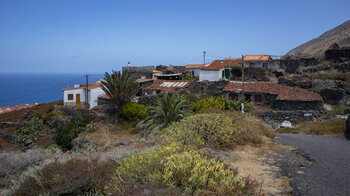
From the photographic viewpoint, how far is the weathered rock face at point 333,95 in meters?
23.4

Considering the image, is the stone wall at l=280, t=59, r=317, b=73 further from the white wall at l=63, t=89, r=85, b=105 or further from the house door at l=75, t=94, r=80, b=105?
the house door at l=75, t=94, r=80, b=105

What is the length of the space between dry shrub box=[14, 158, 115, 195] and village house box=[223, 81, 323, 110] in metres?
21.5

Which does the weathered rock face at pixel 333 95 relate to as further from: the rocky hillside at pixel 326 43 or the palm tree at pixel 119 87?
the palm tree at pixel 119 87

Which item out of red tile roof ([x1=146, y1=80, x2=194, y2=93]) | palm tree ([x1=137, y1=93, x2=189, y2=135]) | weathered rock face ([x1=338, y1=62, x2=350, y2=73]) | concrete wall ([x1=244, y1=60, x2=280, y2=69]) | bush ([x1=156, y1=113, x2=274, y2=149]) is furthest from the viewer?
concrete wall ([x1=244, y1=60, x2=280, y2=69])

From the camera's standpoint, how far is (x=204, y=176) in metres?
4.27

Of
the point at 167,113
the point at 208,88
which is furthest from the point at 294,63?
the point at 167,113

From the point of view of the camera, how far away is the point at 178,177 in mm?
4504

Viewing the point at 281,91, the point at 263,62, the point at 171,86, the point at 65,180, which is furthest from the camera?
the point at 263,62

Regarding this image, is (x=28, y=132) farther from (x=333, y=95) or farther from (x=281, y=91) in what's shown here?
(x=333, y=95)

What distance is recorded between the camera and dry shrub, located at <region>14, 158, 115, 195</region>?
15.9 feet

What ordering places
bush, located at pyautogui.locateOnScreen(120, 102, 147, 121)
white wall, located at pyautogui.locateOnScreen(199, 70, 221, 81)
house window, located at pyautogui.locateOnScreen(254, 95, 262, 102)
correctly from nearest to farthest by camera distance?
1. house window, located at pyautogui.locateOnScreen(254, 95, 262, 102)
2. bush, located at pyautogui.locateOnScreen(120, 102, 147, 121)
3. white wall, located at pyautogui.locateOnScreen(199, 70, 221, 81)

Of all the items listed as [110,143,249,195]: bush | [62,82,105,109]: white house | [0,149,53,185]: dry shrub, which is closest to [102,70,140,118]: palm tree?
[62,82,105,109]: white house

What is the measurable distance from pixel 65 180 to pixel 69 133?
18.8 m

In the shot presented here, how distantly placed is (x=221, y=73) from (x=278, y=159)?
27771mm
